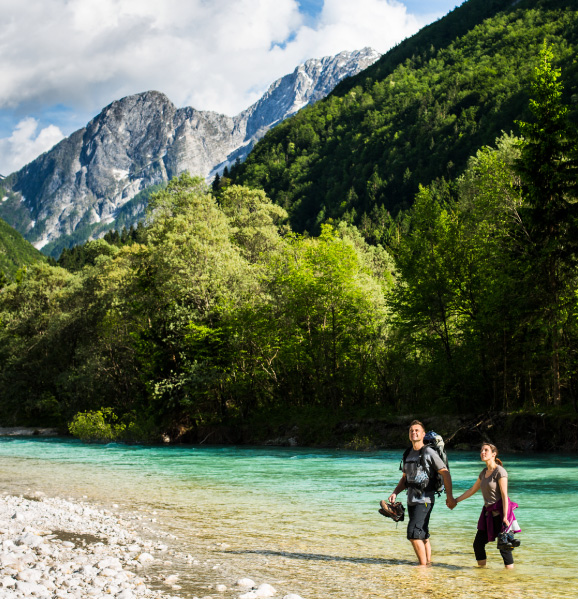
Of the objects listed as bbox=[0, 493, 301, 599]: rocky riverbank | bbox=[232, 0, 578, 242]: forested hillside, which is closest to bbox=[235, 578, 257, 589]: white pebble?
bbox=[0, 493, 301, 599]: rocky riverbank

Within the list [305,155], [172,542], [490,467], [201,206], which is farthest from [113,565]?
[305,155]

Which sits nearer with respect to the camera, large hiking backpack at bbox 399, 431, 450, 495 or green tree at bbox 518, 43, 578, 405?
large hiking backpack at bbox 399, 431, 450, 495

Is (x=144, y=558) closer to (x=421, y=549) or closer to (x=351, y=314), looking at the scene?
(x=421, y=549)

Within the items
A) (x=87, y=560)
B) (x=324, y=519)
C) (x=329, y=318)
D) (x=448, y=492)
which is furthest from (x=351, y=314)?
(x=87, y=560)

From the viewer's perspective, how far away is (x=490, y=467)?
26.7ft

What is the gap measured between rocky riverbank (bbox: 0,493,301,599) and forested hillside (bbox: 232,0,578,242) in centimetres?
10404

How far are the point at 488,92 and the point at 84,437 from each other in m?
127

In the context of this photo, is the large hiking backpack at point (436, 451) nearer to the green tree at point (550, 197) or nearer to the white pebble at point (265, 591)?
the white pebble at point (265, 591)

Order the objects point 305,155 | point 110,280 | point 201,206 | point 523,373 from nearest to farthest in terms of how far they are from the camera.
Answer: point 523,373
point 201,206
point 110,280
point 305,155

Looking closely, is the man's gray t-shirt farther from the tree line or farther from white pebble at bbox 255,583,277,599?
the tree line

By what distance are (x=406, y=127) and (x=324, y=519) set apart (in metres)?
153

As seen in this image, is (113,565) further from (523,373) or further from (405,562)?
(523,373)

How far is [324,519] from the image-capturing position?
505 inches

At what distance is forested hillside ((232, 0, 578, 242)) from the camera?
13175 centimetres
